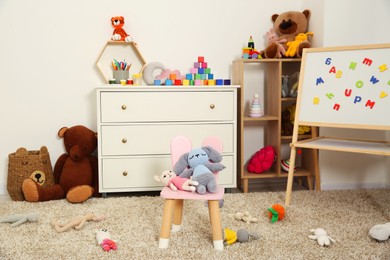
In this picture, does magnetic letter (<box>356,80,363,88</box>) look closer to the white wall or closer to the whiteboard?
the whiteboard

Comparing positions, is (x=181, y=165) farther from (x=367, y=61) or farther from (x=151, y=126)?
(x=367, y=61)

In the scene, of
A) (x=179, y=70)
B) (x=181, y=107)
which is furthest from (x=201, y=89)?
(x=179, y=70)

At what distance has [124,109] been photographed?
2.78m

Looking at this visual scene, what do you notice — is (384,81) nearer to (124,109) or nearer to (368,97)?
(368,97)

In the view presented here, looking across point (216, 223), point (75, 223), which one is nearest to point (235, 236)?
point (216, 223)

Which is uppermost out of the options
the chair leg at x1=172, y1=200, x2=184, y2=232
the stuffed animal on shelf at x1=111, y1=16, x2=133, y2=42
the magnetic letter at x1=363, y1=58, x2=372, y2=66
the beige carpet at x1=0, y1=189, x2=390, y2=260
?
the stuffed animal on shelf at x1=111, y1=16, x2=133, y2=42

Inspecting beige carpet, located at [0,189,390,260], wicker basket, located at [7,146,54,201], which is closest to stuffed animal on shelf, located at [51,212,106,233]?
beige carpet, located at [0,189,390,260]

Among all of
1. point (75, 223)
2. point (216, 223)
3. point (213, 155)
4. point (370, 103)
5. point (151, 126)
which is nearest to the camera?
point (216, 223)

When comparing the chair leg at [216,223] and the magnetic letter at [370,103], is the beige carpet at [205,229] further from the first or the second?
the magnetic letter at [370,103]

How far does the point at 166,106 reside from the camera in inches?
111

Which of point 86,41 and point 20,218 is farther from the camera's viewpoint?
point 86,41

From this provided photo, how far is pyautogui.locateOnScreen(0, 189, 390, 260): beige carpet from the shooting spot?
6.11 ft

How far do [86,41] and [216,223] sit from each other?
5.88ft

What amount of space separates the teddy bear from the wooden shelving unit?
92 centimetres
